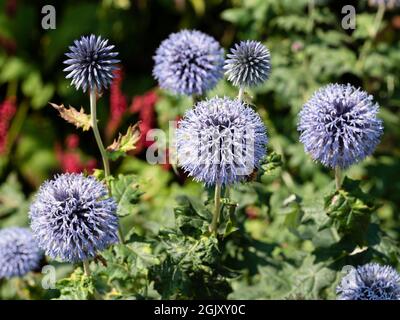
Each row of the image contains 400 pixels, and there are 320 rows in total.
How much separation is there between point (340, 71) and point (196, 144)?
1.94 m

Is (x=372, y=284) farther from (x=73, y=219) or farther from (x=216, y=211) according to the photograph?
(x=73, y=219)

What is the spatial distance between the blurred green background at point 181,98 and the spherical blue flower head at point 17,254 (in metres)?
0.57

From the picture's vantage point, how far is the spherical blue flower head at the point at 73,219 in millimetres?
2215

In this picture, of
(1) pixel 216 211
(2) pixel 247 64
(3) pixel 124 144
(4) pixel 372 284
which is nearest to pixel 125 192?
(3) pixel 124 144

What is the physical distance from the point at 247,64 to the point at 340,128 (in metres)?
0.42

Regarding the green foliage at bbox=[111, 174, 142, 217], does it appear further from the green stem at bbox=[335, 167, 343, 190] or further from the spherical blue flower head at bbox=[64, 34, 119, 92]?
the green stem at bbox=[335, 167, 343, 190]

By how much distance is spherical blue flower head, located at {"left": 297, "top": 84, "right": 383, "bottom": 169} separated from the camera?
7.75ft

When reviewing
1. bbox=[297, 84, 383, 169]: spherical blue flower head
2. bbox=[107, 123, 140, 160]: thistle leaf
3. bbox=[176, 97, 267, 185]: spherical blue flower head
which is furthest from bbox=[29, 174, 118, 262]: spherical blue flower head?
bbox=[297, 84, 383, 169]: spherical blue flower head

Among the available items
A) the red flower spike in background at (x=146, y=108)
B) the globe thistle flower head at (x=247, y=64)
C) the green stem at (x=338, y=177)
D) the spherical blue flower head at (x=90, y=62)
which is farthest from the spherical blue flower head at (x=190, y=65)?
the red flower spike in background at (x=146, y=108)

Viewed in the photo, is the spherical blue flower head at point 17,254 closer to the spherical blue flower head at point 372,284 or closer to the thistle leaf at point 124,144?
the thistle leaf at point 124,144

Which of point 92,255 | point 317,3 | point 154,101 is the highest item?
point 317,3
